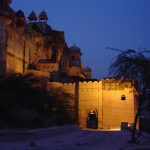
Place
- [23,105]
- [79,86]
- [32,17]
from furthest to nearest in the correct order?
[32,17], [79,86], [23,105]

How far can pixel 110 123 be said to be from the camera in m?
33.7

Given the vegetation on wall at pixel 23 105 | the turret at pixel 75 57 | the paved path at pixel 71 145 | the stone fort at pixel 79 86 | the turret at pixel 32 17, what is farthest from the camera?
the turret at pixel 75 57

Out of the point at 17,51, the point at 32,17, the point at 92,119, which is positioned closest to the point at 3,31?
the point at 17,51

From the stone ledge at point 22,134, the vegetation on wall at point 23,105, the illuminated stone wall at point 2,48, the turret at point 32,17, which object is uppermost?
the turret at point 32,17

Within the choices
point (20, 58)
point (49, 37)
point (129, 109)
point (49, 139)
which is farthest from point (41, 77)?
point (49, 139)

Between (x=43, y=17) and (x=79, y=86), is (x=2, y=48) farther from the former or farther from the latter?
(x=43, y=17)

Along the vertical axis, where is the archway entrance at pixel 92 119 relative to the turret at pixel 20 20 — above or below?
below

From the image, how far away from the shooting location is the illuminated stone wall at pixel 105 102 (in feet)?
110

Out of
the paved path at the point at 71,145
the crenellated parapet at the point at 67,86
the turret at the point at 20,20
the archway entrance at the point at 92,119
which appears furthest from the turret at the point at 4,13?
the paved path at the point at 71,145

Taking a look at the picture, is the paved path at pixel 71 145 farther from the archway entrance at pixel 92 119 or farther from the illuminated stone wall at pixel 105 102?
the archway entrance at pixel 92 119

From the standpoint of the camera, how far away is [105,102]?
34.0m

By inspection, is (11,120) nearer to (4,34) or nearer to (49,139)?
(49,139)

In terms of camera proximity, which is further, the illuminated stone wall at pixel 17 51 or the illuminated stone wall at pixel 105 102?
the illuminated stone wall at pixel 17 51

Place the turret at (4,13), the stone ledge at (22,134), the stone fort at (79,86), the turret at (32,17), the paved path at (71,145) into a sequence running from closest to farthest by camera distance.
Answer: the paved path at (71,145) → the stone ledge at (22,134) → the turret at (4,13) → the stone fort at (79,86) → the turret at (32,17)
